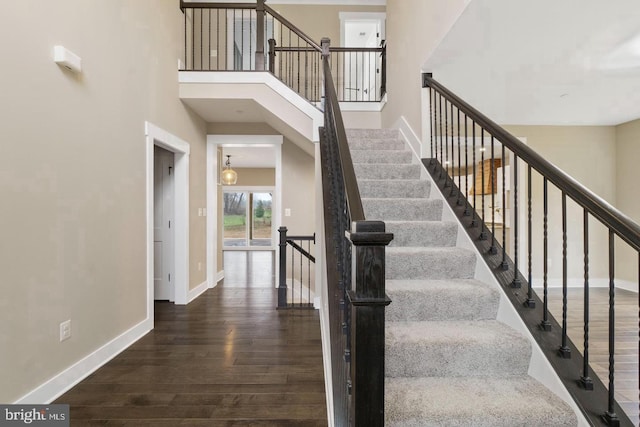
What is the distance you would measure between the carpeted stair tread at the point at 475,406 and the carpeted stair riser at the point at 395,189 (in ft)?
5.85

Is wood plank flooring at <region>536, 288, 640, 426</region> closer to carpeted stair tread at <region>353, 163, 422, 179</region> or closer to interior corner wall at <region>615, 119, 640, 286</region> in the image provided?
interior corner wall at <region>615, 119, 640, 286</region>

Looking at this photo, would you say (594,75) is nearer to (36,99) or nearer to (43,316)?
(36,99)

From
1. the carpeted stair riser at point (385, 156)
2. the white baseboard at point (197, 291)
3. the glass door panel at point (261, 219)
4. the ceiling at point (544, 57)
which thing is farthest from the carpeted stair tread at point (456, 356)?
the glass door panel at point (261, 219)

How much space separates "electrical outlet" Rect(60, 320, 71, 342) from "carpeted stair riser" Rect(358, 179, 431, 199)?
2492 millimetres

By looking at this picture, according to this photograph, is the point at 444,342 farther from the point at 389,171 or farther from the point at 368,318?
the point at 389,171

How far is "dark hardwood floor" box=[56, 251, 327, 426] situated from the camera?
6.65 feet

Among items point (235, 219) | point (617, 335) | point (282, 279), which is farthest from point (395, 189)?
point (235, 219)

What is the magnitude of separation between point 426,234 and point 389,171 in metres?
0.98

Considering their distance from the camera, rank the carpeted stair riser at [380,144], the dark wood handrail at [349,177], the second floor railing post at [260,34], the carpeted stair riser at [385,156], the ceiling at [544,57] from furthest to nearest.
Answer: the second floor railing post at [260,34], the carpeted stair riser at [380,144], the carpeted stair riser at [385,156], the ceiling at [544,57], the dark wood handrail at [349,177]

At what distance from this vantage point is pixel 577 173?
17.9ft

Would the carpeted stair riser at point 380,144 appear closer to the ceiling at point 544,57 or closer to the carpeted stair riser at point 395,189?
the ceiling at point 544,57

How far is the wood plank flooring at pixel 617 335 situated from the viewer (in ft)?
7.17

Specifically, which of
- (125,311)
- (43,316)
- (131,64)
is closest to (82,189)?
(43,316)

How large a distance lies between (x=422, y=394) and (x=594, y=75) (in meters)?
3.77
